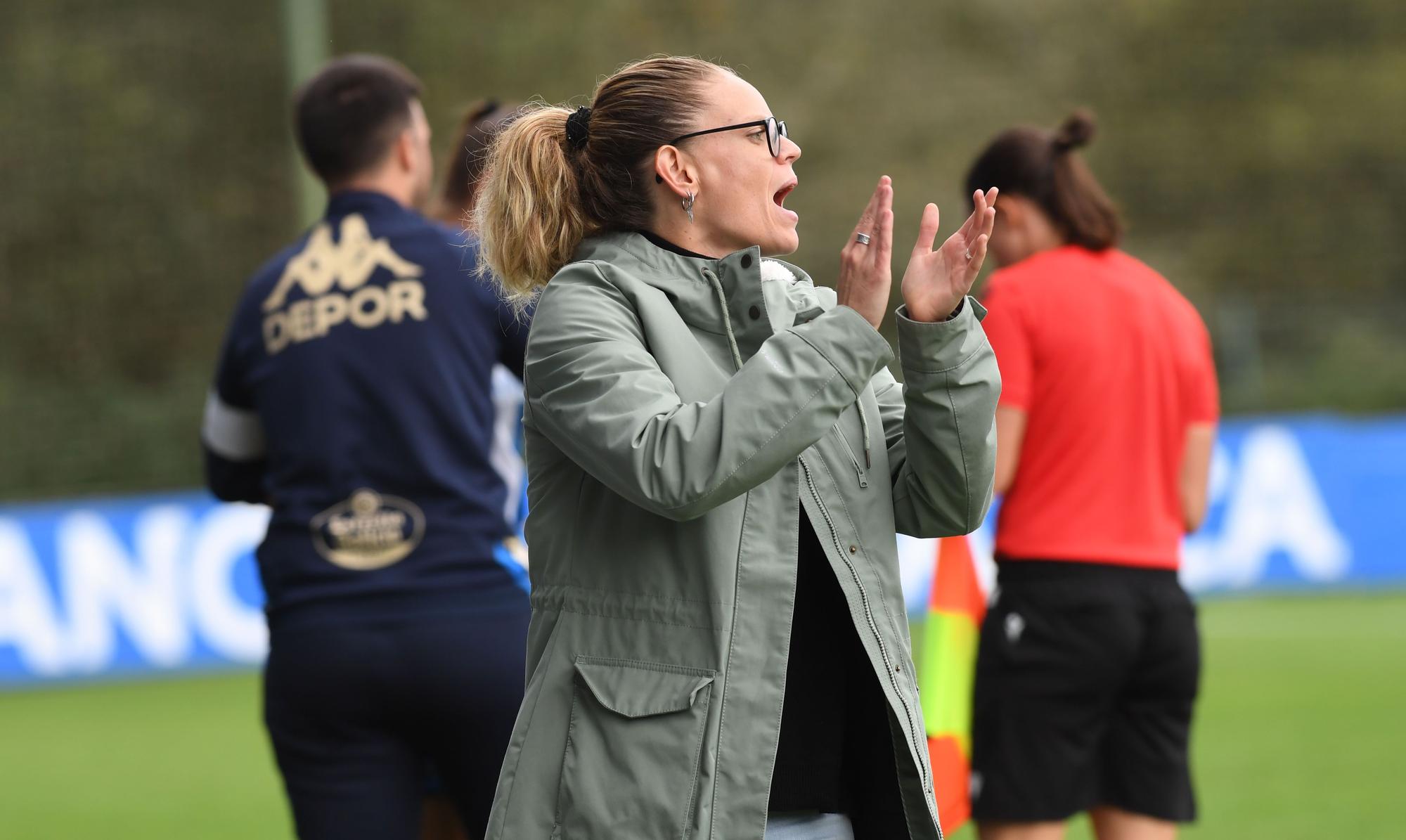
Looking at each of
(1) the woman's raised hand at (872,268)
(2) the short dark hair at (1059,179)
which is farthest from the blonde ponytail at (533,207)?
(2) the short dark hair at (1059,179)

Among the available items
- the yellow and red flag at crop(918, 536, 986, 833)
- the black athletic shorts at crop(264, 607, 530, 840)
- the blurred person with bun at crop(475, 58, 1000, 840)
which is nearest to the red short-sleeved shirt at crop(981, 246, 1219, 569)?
the yellow and red flag at crop(918, 536, 986, 833)

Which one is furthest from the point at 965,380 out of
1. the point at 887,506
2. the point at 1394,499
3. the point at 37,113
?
the point at 37,113

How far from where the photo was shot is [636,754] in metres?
2.33

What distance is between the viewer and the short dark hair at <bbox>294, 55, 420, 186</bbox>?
374 centimetres

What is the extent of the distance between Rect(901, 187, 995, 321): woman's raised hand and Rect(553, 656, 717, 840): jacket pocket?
568 mm

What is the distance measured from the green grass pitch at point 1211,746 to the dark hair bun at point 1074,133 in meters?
2.63

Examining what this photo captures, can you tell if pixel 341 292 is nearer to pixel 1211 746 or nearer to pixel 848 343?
pixel 848 343

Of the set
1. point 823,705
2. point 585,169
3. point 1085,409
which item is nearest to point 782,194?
point 585,169

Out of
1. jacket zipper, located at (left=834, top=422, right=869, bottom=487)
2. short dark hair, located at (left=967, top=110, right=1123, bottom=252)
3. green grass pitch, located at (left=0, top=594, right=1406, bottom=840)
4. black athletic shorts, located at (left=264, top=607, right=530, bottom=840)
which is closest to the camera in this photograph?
jacket zipper, located at (left=834, top=422, right=869, bottom=487)

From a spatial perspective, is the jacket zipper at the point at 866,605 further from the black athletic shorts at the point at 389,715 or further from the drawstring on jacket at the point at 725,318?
the black athletic shorts at the point at 389,715

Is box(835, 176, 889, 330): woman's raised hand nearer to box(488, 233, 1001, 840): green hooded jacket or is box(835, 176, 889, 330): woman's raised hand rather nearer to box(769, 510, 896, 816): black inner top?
box(488, 233, 1001, 840): green hooded jacket

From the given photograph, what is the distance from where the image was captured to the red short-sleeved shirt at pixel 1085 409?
13.5 ft

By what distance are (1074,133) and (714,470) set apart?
2375 mm

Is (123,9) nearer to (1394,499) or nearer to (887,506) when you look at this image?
(1394,499)
